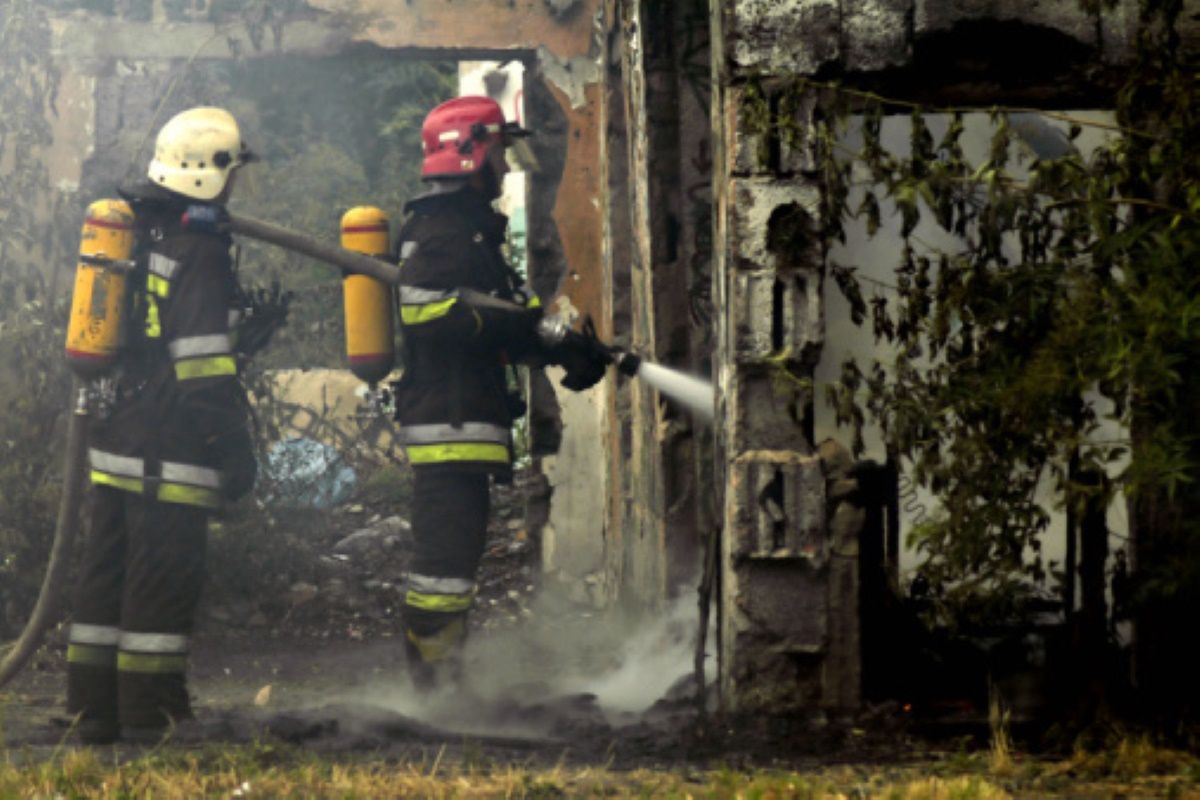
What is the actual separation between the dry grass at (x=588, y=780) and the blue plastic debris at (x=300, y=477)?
395 cm

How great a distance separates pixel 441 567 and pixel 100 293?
5.23 feet

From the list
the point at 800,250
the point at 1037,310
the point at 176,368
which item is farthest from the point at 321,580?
the point at 1037,310

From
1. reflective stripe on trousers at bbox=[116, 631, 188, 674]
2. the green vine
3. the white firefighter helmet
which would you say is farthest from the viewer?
the white firefighter helmet

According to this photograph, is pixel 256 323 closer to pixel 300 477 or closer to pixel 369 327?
pixel 369 327

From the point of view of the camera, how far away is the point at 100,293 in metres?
6.26

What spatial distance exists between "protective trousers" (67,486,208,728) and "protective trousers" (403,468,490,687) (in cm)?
83

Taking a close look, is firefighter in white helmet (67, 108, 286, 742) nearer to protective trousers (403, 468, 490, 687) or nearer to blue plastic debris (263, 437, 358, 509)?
protective trousers (403, 468, 490, 687)

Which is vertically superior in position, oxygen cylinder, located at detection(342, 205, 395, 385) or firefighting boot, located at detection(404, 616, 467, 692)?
oxygen cylinder, located at detection(342, 205, 395, 385)

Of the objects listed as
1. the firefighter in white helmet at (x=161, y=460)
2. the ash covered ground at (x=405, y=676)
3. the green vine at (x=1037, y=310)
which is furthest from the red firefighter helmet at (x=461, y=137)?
the ash covered ground at (x=405, y=676)

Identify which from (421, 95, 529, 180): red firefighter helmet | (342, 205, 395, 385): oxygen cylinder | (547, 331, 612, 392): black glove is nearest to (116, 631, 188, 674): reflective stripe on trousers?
(342, 205, 395, 385): oxygen cylinder

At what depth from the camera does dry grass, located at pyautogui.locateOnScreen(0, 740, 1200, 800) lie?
4.63 m

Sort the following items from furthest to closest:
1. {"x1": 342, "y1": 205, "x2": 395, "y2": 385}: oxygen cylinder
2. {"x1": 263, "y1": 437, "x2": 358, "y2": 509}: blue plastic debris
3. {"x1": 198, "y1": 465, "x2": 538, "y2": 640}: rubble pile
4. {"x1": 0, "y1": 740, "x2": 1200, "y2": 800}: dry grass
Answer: {"x1": 263, "y1": 437, "x2": 358, "y2": 509}: blue plastic debris
{"x1": 198, "y1": 465, "x2": 538, "y2": 640}: rubble pile
{"x1": 342, "y1": 205, "x2": 395, "y2": 385}: oxygen cylinder
{"x1": 0, "y1": 740, "x2": 1200, "y2": 800}: dry grass

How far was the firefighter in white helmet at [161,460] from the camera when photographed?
20.4 feet

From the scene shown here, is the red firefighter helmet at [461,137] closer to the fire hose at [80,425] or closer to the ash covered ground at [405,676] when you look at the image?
the fire hose at [80,425]
